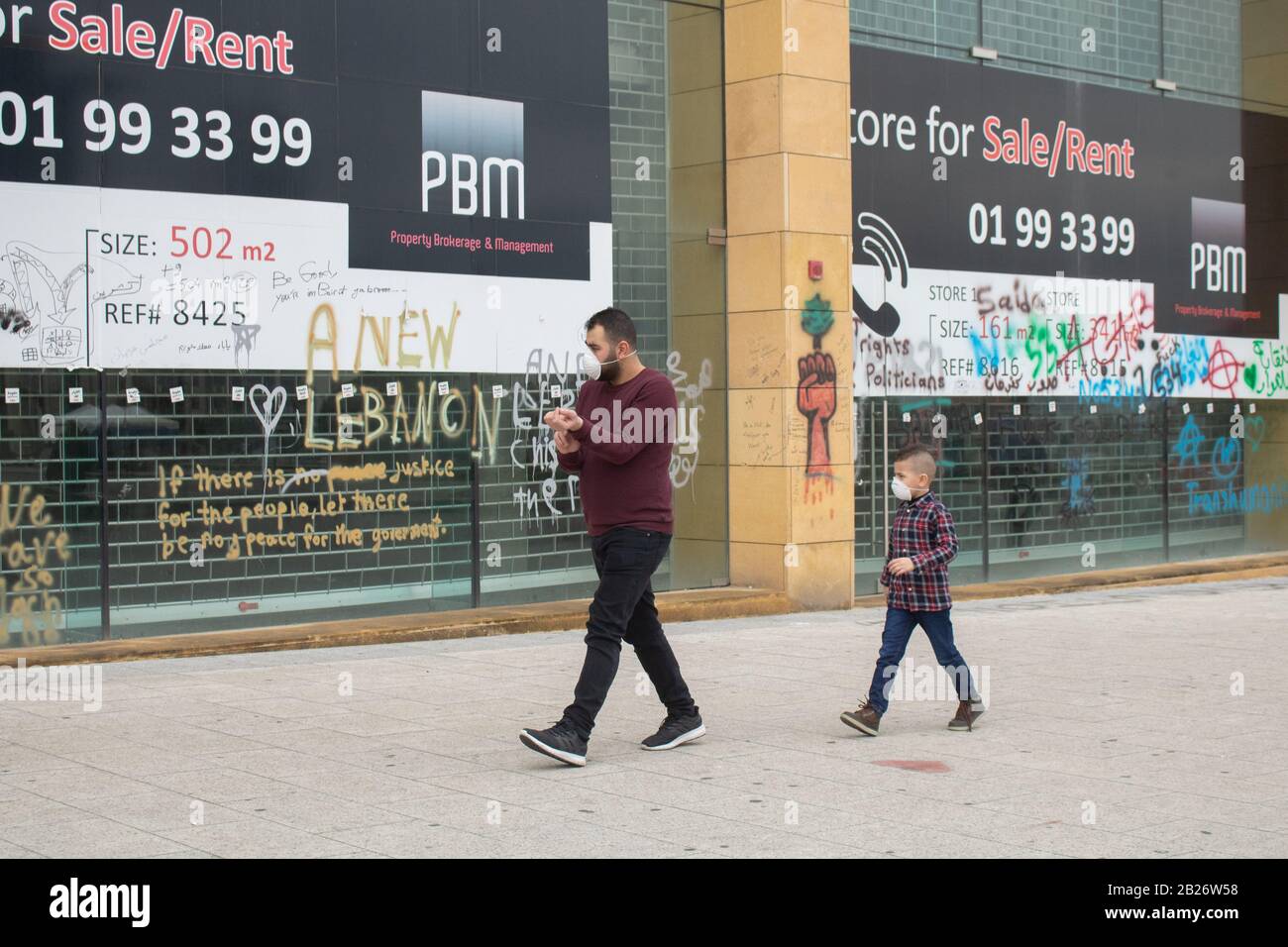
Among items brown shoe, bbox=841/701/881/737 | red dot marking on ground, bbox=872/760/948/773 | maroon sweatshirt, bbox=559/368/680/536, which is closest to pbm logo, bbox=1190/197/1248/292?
brown shoe, bbox=841/701/881/737

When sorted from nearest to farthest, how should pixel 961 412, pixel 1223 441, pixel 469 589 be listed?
pixel 469 589 < pixel 961 412 < pixel 1223 441

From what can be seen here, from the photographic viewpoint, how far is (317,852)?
220 inches

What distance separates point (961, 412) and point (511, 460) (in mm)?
4766

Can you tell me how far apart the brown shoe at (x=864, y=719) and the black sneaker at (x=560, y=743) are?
1395 millimetres

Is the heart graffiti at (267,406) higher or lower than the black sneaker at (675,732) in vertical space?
higher

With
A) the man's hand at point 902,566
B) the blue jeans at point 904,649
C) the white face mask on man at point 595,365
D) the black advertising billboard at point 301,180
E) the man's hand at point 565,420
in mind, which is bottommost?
the blue jeans at point 904,649

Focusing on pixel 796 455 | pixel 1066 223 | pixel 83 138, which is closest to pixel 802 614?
pixel 796 455

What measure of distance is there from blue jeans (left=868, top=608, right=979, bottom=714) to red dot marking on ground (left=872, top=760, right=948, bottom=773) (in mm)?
644

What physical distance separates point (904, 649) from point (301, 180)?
563 cm

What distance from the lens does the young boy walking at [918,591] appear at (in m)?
7.96

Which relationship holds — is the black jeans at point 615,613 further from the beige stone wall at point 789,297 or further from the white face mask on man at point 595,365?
the beige stone wall at point 789,297

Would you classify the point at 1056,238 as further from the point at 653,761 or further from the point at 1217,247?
the point at 653,761

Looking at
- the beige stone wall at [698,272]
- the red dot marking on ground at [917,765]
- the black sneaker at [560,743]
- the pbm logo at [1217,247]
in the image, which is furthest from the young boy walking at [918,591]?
the pbm logo at [1217,247]

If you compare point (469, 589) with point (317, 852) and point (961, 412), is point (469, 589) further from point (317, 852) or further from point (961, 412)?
point (317, 852)
